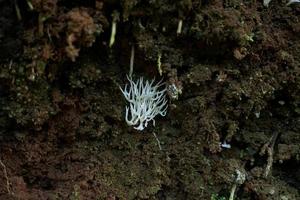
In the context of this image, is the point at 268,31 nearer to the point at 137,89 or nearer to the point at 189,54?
the point at 189,54

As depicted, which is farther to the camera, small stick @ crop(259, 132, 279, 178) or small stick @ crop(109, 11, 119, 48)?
small stick @ crop(259, 132, 279, 178)

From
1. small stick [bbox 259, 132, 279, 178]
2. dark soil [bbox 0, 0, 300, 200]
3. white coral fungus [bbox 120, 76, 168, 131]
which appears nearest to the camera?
dark soil [bbox 0, 0, 300, 200]

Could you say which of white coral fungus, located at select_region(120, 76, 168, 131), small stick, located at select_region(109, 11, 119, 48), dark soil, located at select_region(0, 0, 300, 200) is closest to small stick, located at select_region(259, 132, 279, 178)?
dark soil, located at select_region(0, 0, 300, 200)

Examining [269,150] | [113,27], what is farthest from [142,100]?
[269,150]

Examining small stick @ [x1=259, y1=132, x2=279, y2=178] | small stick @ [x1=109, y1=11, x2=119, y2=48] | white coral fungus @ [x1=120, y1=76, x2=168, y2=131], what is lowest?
small stick @ [x1=259, y1=132, x2=279, y2=178]

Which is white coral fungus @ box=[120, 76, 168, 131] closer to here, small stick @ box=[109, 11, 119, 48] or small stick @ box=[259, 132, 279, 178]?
small stick @ box=[109, 11, 119, 48]

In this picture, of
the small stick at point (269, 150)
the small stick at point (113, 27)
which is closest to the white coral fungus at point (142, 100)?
the small stick at point (113, 27)
